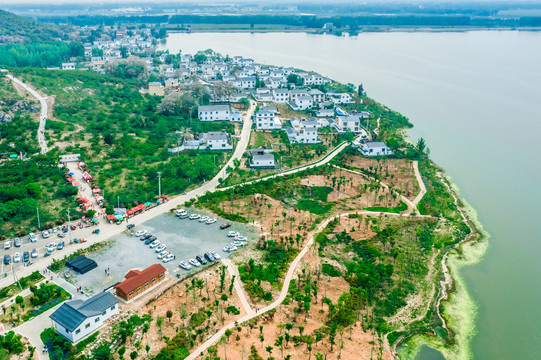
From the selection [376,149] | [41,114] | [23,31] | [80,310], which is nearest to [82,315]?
[80,310]

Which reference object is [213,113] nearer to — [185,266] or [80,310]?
[185,266]

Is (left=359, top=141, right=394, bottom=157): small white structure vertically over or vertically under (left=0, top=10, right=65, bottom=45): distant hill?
under

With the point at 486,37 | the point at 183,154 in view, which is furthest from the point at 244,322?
the point at 486,37

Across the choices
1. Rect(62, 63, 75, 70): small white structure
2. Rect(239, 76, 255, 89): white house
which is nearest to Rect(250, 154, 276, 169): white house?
Rect(239, 76, 255, 89): white house

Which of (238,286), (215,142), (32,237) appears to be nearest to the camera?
(238,286)

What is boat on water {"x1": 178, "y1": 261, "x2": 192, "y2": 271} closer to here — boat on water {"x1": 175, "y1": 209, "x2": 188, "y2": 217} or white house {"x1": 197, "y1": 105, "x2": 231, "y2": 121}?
boat on water {"x1": 175, "y1": 209, "x2": 188, "y2": 217}

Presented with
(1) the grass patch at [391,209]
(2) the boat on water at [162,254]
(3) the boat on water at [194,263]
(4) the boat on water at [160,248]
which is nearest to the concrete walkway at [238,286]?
(3) the boat on water at [194,263]
